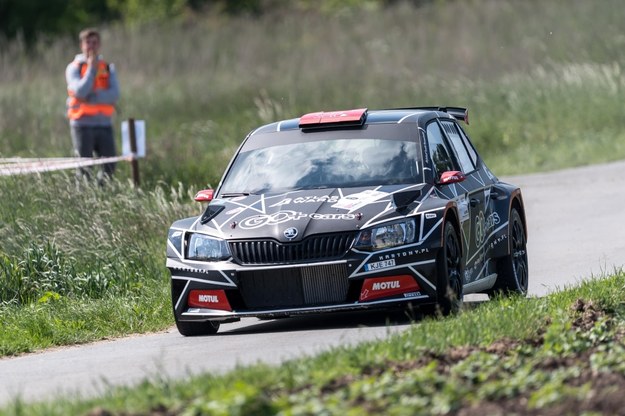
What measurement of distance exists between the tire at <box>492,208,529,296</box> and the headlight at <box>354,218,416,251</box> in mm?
1588

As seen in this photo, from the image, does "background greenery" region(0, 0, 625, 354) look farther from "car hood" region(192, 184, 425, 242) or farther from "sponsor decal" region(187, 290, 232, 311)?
"car hood" region(192, 184, 425, 242)

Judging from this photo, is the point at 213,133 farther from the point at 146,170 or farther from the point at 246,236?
the point at 246,236

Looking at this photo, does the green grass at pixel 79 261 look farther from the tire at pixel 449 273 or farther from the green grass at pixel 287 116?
the tire at pixel 449 273

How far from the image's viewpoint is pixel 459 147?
520 inches

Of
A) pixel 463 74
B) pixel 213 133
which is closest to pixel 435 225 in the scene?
pixel 213 133

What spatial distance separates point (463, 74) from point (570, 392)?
2643 centimetres

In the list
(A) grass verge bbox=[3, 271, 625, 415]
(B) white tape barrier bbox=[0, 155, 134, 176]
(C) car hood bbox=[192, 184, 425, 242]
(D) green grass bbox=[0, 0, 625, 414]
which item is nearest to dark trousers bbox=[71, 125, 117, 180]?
(B) white tape barrier bbox=[0, 155, 134, 176]

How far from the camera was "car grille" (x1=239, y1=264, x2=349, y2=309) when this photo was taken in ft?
36.2

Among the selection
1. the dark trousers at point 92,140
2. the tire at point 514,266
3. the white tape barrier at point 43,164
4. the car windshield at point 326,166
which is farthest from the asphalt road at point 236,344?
the dark trousers at point 92,140

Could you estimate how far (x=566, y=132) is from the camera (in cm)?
2958

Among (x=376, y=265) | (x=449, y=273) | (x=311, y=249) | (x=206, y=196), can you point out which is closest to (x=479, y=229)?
(x=449, y=273)

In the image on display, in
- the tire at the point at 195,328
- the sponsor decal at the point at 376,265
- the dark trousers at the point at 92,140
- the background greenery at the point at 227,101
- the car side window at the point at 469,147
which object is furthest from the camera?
the dark trousers at the point at 92,140

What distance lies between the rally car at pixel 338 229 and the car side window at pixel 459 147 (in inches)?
2.8

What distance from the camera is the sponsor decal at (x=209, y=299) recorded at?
37.0 feet
